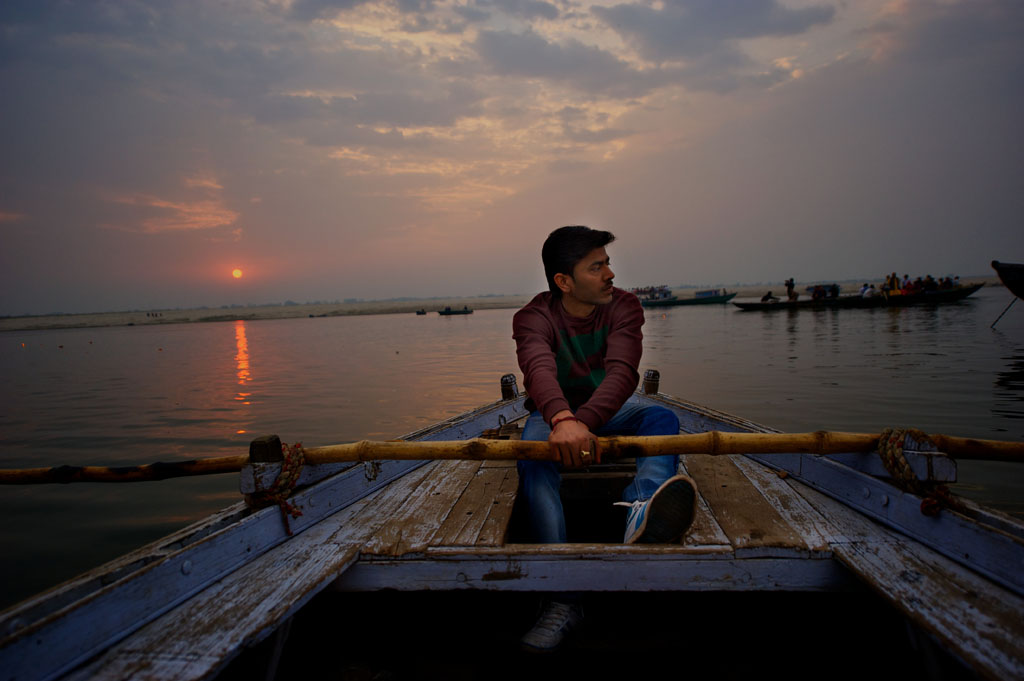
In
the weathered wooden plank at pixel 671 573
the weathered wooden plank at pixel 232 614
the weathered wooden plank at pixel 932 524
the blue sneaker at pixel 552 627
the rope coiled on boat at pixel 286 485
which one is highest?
the rope coiled on boat at pixel 286 485

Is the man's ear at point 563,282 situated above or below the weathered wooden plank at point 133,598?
above

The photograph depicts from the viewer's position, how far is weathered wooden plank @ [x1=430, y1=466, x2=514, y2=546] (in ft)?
6.93

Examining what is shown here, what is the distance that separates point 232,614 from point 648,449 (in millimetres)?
1650

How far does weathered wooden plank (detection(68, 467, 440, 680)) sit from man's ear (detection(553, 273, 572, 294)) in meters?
1.63

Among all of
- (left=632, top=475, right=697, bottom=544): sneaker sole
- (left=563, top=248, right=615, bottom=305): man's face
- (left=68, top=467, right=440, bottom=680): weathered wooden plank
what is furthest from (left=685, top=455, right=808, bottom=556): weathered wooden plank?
(left=68, top=467, right=440, bottom=680): weathered wooden plank

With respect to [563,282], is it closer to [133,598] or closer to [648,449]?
[648,449]

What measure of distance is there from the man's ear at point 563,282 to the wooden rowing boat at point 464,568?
123 cm

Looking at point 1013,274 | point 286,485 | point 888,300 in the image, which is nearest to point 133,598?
point 286,485

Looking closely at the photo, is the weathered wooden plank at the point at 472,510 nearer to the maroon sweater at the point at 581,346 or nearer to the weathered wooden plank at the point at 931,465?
the maroon sweater at the point at 581,346

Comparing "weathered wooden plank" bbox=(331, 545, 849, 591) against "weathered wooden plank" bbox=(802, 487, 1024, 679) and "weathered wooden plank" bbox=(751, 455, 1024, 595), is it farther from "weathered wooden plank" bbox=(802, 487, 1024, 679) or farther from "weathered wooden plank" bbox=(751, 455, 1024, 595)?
"weathered wooden plank" bbox=(751, 455, 1024, 595)

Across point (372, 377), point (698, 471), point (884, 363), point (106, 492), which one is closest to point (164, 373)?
point (372, 377)

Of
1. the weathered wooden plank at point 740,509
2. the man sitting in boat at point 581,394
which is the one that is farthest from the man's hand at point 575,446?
the weathered wooden plank at point 740,509

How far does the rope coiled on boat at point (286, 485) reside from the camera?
207 centimetres

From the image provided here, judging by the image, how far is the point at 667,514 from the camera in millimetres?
1937
